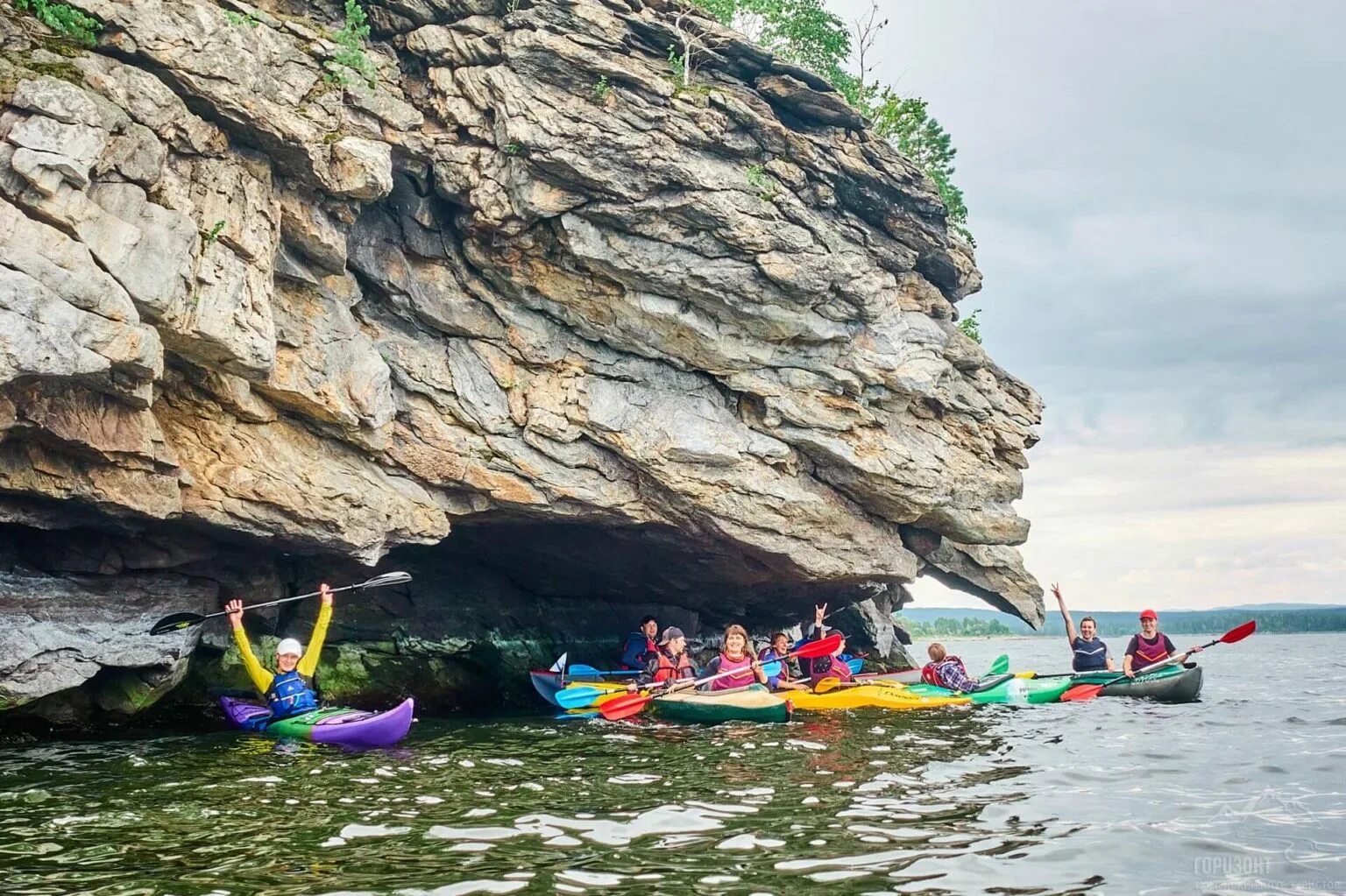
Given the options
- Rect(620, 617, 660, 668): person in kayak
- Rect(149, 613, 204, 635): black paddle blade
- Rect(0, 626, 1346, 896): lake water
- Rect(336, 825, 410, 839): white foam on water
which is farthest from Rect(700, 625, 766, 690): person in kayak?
Rect(336, 825, 410, 839): white foam on water

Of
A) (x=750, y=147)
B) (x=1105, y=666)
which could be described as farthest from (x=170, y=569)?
(x=1105, y=666)

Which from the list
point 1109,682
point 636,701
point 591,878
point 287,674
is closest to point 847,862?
point 591,878

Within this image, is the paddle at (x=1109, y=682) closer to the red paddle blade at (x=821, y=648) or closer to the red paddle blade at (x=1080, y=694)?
the red paddle blade at (x=1080, y=694)

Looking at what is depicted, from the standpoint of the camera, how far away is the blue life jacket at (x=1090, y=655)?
20.5 m

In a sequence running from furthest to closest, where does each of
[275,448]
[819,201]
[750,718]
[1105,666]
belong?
[1105,666], [819,201], [750,718], [275,448]

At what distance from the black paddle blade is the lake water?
1.90 meters

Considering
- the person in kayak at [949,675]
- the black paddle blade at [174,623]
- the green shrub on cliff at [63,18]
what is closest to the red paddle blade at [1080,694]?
the person in kayak at [949,675]

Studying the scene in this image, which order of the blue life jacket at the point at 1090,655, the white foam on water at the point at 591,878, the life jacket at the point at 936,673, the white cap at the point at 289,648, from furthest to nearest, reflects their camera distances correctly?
the blue life jacket at the point at 1090,655, the life jacket at the point at 936,673, the white cap at the point at 289,648, the white foam on water at the point at 591,878

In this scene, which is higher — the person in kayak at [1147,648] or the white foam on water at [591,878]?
the person in kayak at [1147,648]

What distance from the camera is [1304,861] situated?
21.5ft

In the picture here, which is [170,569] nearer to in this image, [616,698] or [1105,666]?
[616,698]

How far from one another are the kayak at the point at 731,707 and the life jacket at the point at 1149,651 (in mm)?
8760

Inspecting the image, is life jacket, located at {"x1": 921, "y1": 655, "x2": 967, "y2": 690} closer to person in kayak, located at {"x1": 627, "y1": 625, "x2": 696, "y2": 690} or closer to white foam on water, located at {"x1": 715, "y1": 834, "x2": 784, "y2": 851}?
person in kayak, located at {"x1": 627, "y1": 625, "x2": 696, "y2": 690}

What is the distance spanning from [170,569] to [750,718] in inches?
382
